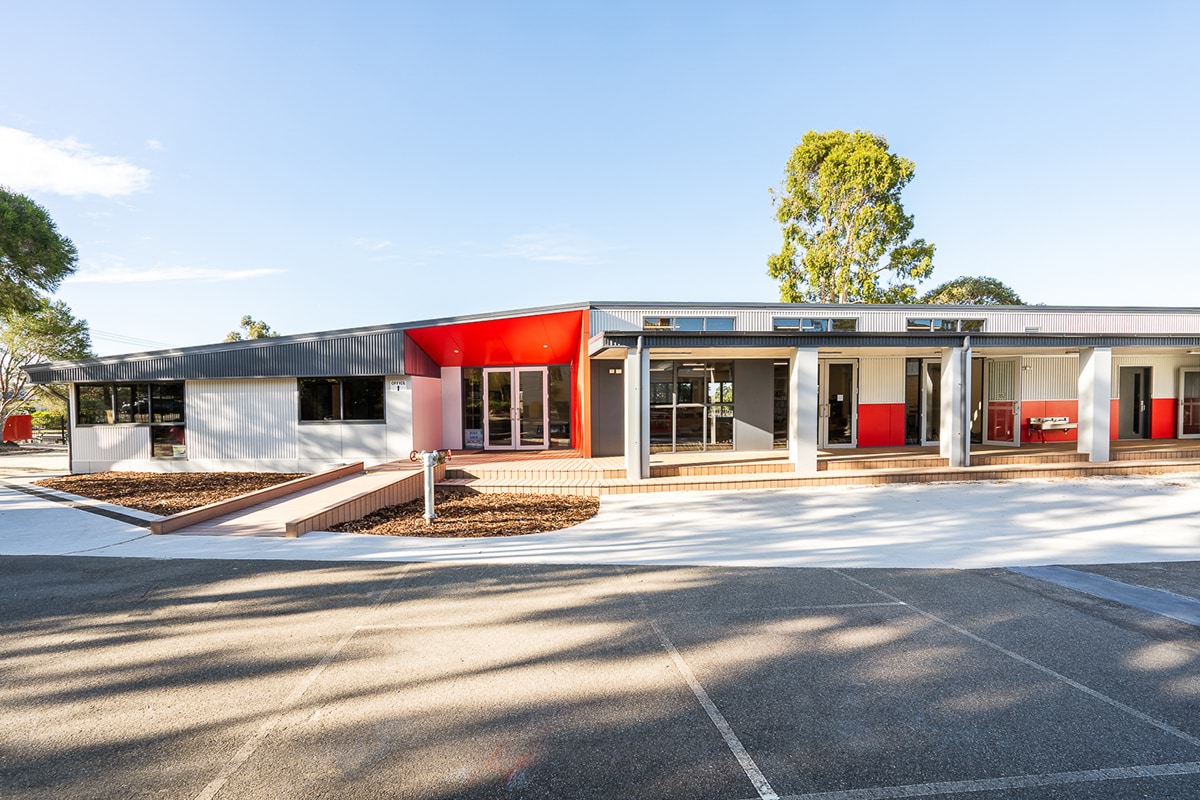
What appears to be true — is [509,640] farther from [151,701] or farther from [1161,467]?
[1161,467]

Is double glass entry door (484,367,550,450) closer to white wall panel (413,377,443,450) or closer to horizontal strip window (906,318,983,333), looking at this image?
white wall panel (413,377,443,450)

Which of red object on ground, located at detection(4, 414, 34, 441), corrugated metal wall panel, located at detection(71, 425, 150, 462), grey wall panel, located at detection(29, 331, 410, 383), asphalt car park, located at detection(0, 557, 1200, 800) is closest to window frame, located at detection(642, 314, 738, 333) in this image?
grey wall panel, located at detection(29, 331, 410, 383)

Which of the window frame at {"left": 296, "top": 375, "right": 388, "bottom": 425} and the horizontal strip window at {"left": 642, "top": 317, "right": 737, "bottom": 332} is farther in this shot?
the window frame at {"left": 296, "top": 375, "right": 388, "bottom": 425}

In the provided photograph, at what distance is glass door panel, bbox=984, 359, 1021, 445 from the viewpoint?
47.7 ft

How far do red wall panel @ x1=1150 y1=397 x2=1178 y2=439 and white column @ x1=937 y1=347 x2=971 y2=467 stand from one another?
331 inches

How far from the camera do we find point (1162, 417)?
15414 mm

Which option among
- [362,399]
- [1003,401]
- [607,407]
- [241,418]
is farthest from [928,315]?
[241,418]

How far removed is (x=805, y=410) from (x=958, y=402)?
3551 millimetres

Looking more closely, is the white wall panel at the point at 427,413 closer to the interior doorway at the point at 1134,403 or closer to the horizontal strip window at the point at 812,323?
the horizontal strip window at the point at 812,323

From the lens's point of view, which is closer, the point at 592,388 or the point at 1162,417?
the point at 592,388

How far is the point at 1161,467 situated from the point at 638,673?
14.5 meters

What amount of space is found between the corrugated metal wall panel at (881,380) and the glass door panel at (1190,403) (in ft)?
27.2

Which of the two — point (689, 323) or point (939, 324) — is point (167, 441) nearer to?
point (689, 323)

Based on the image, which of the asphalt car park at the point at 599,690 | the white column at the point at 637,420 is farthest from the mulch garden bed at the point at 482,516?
the asphalt car park at the point at 599,690
